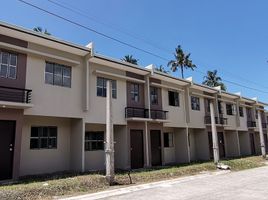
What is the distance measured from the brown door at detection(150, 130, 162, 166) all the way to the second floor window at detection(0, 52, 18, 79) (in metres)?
10.5

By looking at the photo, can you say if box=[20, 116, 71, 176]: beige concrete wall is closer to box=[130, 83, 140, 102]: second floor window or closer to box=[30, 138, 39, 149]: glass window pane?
box=[30, 138, 39, 149]: glass window pane

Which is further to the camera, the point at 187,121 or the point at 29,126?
the point at 187,121

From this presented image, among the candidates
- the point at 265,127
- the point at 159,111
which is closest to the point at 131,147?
the point at 159,111

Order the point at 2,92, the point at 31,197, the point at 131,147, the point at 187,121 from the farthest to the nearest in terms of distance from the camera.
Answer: the point at 187,121
the point at 131,147
the point at 2,92
the point at 31,197

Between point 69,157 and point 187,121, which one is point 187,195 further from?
point 187,121

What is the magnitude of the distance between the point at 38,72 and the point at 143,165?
916 cm

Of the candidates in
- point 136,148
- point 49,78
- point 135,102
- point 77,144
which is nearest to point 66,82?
point 49,78

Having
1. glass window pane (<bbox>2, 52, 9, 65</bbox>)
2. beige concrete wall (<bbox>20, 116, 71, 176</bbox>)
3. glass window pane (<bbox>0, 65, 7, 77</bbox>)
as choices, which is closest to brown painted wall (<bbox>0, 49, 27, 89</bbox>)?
glass window pane (<bbox>0, 65, 7, 77</bbox>)

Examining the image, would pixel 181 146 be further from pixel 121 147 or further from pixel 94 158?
pixel 94 158

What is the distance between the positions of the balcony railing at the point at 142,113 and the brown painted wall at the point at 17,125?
22.8ft

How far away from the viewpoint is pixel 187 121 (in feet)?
73.3

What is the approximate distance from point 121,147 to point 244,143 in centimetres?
1988

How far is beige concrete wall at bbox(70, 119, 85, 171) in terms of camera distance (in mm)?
14552

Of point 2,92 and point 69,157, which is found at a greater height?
point 2,92
